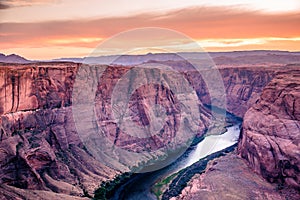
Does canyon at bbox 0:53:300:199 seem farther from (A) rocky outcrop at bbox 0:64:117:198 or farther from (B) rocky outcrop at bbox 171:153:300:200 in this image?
(B) rocky outcrop at bbox 171:153:300:200

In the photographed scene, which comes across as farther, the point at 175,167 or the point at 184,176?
the point at 175,167

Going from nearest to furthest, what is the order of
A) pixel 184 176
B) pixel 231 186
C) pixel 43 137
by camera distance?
pixel 231 186 → pixel 43 137 → pixel 184 176

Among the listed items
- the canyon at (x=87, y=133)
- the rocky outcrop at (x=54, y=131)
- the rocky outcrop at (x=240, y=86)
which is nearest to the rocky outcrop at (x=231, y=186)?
the canyon at (x=87, y=133)

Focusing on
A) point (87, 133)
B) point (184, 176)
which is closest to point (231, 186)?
point (184, 176)

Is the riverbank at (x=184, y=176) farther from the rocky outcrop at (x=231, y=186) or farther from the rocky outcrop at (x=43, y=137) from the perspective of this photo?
the rocky outcrop at (x=43, y=137)

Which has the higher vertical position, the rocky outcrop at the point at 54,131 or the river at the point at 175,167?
the rocky outcrop at the point at 54,131

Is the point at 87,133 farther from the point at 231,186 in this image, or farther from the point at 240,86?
the point at 240,86
